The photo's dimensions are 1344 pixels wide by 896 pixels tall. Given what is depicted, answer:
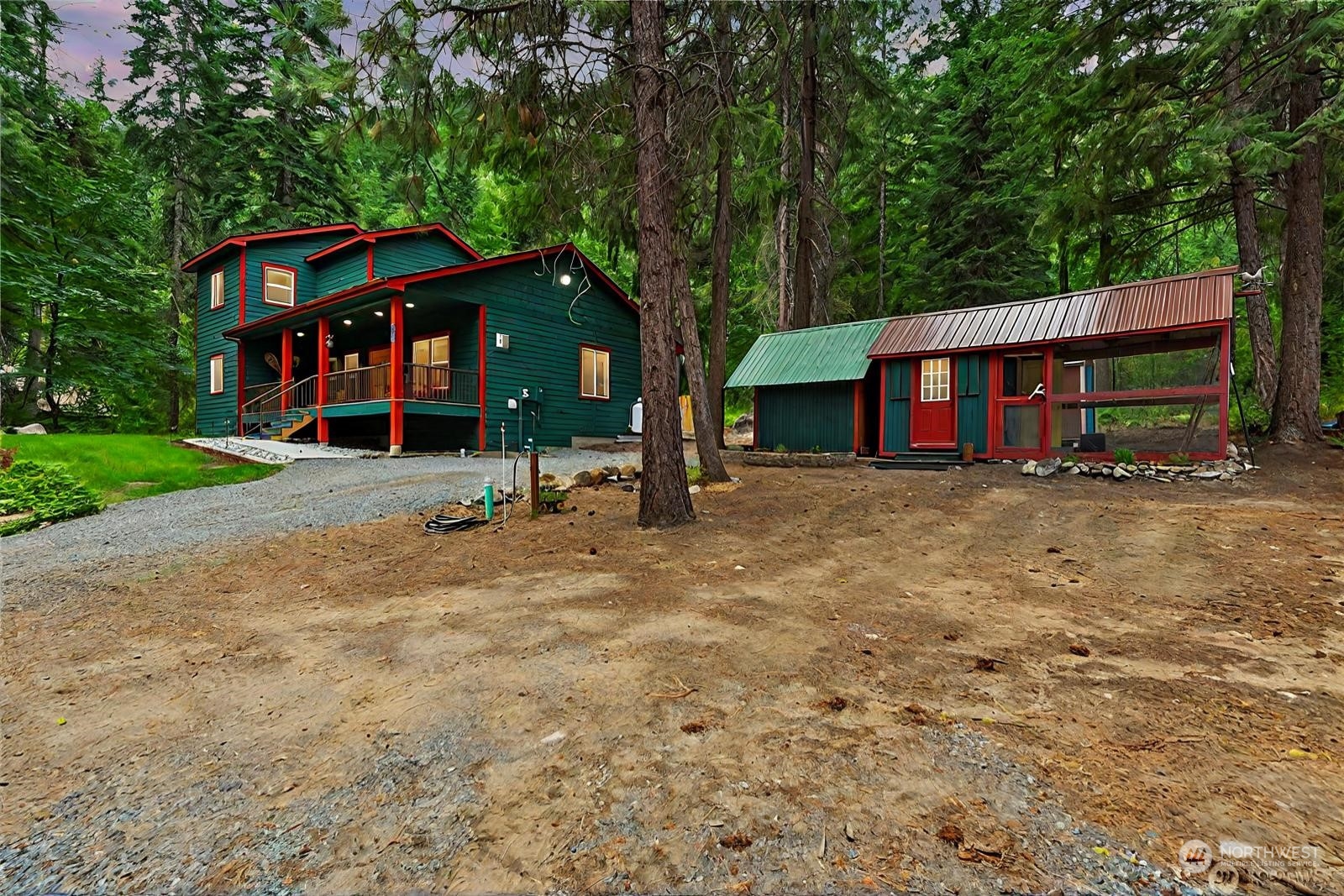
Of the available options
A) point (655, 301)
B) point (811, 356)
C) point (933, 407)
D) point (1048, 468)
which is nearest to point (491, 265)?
point (811, 356)

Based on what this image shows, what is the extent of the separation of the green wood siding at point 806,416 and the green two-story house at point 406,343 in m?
4.03

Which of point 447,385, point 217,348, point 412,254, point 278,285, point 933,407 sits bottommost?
Result: point 933,407

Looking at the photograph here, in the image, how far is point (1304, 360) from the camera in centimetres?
902

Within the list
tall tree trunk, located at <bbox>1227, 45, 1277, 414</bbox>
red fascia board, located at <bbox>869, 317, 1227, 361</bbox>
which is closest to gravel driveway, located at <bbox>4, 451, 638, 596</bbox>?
Answer: red fascia board, located at <bbox>869, 317, 1227, 361</bbox>

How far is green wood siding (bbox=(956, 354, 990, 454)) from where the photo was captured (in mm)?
10523

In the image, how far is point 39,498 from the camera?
7.00 meters

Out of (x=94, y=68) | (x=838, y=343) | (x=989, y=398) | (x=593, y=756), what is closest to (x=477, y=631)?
(x=593, y=756)

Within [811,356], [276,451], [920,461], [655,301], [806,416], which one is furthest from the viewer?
[806,416]

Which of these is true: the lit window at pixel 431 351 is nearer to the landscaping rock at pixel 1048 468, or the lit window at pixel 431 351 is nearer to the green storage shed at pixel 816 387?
the green storage shed at pixel 816 387

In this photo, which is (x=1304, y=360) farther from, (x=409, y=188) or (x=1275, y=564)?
(x=409, y=188)

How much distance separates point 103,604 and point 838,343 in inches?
493

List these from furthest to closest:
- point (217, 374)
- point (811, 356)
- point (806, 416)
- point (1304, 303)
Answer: point (217, 374) < point (806, 416) < point (811, 356) < point (1304, 303)

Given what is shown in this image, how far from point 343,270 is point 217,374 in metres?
6.12

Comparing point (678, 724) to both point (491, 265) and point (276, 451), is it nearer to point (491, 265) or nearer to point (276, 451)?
point (276, 451)
